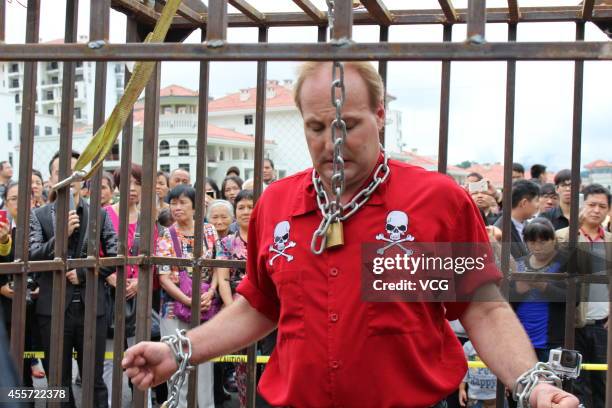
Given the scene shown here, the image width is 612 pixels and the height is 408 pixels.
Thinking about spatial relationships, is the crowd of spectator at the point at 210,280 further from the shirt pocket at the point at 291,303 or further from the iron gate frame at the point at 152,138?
the shirt pocket at the point at 291,303

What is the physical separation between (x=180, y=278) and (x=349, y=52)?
440 cm

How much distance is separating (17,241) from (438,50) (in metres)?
2.38

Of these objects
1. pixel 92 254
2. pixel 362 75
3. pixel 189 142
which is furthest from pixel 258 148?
pixel 189 142

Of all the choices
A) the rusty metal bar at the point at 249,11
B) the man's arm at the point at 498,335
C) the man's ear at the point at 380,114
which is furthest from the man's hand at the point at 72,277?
the man's arm at the point at 498,335

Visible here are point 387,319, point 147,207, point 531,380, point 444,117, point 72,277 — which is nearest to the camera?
point 531,380

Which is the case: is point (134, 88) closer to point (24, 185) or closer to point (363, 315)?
point (363, 315)

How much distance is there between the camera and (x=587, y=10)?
3879 millimetres

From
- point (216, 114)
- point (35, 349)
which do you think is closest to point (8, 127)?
point (216, 114)

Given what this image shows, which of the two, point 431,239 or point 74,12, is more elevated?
point 74,12

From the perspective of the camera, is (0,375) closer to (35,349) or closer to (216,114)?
(35,349)

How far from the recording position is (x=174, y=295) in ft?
19.7

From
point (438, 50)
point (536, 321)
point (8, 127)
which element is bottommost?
point (536, 321)

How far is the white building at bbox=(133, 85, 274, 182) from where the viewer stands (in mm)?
40531

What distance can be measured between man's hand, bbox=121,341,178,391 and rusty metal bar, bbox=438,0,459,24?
2111mm
